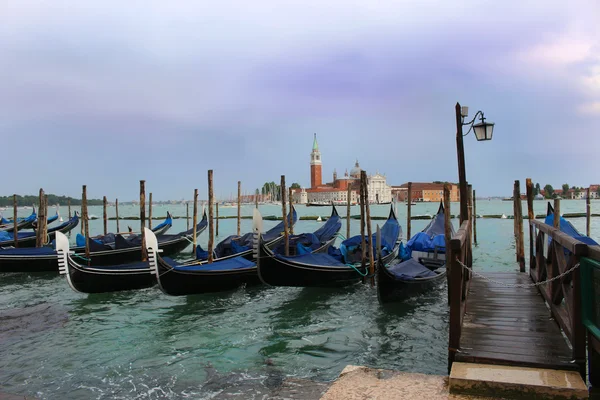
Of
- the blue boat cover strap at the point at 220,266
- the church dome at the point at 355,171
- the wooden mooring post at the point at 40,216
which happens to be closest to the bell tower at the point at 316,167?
the church dome at the point at 355,171

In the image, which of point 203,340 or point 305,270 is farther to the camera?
point 305,270

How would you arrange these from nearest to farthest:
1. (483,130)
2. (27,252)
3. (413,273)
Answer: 1. (483,130)
2. (413,273)
3. (27,252)

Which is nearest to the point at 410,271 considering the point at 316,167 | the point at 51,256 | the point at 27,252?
the point at 51,256

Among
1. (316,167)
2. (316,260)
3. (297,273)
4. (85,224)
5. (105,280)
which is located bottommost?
(105,280)

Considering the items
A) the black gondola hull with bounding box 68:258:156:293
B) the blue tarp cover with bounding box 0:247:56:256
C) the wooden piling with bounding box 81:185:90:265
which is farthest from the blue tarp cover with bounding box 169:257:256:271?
the blue tarp cover with bounding box 0:247:56:256

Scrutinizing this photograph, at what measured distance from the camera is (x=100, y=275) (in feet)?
20.3

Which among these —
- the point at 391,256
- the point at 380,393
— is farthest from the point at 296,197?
the point at 380,393

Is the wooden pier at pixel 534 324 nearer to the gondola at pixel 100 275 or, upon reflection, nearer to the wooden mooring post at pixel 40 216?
the gondola at pixel 100 275

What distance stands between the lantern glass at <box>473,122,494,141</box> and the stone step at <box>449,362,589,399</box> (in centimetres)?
300

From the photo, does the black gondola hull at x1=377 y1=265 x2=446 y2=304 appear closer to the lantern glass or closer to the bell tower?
the lantern glass

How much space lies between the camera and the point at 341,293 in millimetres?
6535

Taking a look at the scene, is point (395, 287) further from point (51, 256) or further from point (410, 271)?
Result: point (51, 256)

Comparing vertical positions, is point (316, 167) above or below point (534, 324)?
above

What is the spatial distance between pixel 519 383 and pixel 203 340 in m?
3.16
